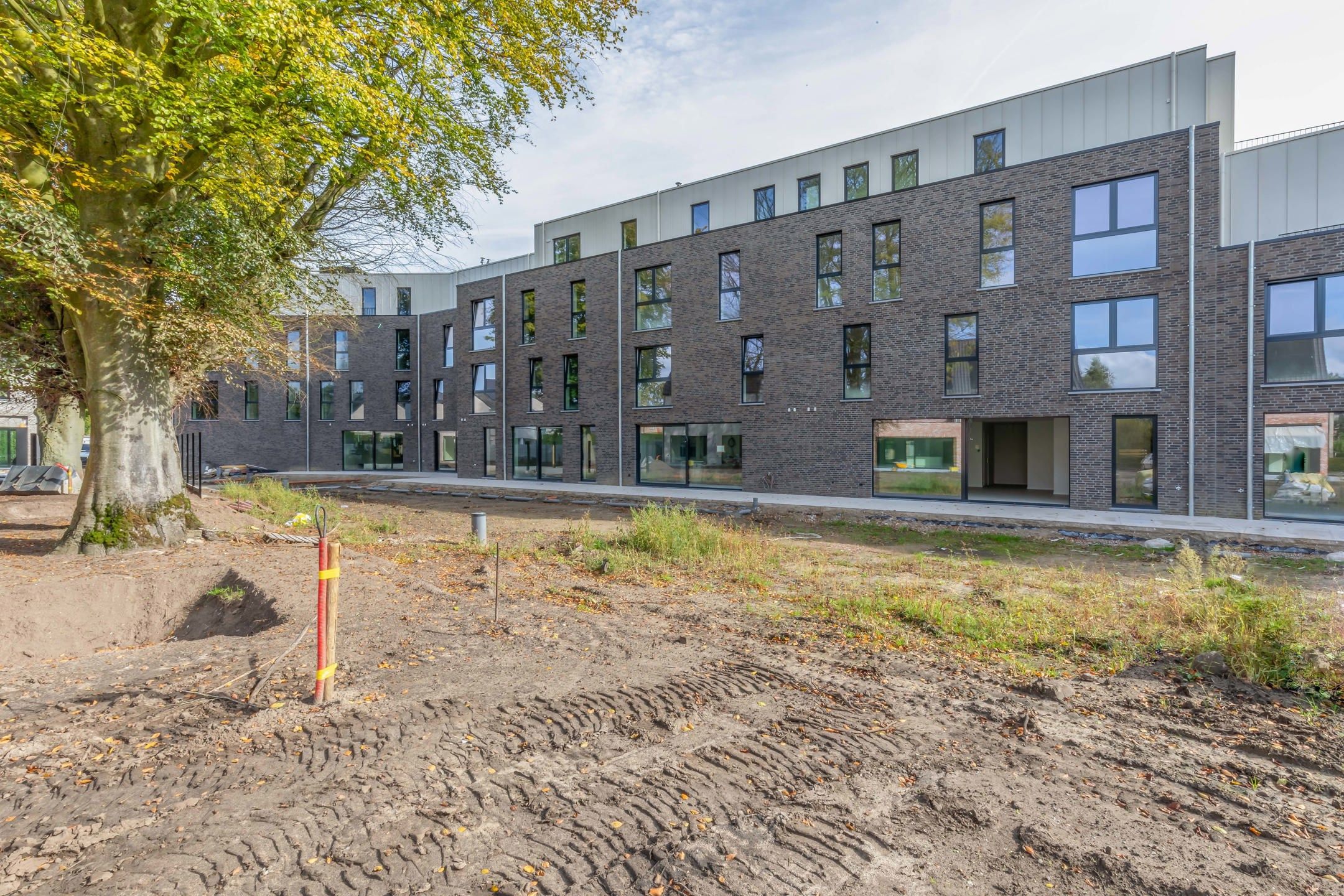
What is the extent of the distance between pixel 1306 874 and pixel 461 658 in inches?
185

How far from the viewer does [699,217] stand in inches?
908

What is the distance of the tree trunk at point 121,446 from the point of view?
8367mm

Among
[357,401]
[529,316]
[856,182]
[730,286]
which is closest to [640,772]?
[730,286]

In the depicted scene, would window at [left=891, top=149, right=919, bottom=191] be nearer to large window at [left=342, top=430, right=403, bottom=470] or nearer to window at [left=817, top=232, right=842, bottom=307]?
window at [left=817, top=232, right=842, bottom=307]

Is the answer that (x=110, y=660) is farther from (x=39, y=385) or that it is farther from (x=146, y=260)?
(x=39, y=385)

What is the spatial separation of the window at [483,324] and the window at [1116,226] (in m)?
20.3

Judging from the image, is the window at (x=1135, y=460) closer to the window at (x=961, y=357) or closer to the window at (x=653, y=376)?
the window at (x=961, y=357)

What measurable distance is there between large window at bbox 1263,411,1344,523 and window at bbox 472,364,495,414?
2337 cm

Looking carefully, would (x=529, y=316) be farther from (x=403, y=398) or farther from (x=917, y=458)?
(x=917, y=458)

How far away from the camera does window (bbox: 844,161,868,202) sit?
19859mm

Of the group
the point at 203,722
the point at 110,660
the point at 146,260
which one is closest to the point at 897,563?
the point at 203,722

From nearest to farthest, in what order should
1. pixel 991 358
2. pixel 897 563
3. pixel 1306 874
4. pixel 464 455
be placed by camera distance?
pixel 1306 874 < pixel 897 563 < pixel 991 358 < pixel 464 455

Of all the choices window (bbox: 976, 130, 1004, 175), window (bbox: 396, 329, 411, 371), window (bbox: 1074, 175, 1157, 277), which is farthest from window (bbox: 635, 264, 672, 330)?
window (bbox: 396, 329, 411, 371)

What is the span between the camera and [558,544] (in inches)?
404
